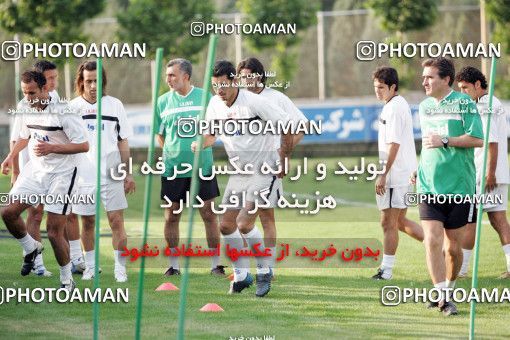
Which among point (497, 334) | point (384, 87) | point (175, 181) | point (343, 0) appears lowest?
point (497, 334)

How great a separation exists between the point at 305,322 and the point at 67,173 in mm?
2812

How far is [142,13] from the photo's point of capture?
34250mm

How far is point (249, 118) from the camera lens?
10.7m

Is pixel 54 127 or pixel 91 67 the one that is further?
pixel 91 67

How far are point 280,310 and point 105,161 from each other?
283 centimetres

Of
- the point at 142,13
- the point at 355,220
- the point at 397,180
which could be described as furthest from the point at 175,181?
the point at 142,13

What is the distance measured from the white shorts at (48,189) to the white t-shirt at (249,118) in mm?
1433

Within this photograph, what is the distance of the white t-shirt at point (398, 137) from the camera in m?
11.6

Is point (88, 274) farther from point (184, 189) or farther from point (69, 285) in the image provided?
point (184, 189)

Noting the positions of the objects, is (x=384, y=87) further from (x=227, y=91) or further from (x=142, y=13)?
(x=142, y=13)

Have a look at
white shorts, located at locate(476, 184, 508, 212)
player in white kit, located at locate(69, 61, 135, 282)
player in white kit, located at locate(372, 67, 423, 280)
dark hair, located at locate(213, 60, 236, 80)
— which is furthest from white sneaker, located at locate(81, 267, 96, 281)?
white shorts, located at locate(476, 184, 508, 212)

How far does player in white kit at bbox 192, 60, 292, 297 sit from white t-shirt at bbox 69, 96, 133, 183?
4.05 ft

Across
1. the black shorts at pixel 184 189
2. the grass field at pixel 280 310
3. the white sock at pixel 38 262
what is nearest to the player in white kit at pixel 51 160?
the grass field at pixel 280 310

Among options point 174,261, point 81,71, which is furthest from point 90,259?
point 81,71
